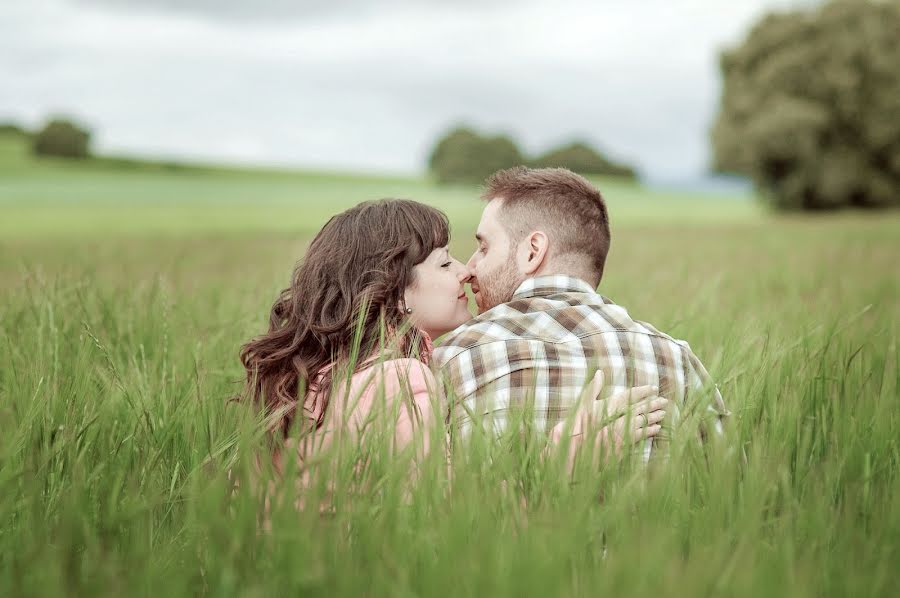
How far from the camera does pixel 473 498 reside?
1624 mm

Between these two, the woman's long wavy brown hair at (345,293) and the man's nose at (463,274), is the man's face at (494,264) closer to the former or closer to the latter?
the man's nose at (463,274)

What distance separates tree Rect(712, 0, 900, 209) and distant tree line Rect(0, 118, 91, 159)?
94.7ft

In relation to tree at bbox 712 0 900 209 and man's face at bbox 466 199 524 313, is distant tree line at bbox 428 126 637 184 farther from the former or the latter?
man's face at bbox 466 199 524 313

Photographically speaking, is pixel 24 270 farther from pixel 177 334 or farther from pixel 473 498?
pixel 473 498

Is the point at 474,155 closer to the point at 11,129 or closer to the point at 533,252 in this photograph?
the point at 11,129

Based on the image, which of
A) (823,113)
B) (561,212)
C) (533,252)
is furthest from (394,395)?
(823,113)

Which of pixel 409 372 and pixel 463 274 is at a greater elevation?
pixel 463 274

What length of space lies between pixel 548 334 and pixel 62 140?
41940 mm

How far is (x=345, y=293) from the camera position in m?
2.50

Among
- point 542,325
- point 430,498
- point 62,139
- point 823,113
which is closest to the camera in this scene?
point 430,498

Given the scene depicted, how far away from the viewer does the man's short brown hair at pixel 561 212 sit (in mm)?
2709

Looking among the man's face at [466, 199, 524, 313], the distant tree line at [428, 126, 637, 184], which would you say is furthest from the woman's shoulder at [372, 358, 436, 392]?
the distant tree line at [428, 126, 637, 184]

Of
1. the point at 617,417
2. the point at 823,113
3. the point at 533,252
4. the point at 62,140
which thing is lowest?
the point at 617,417

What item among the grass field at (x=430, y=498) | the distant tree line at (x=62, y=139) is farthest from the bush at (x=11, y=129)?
the grass field at (x=430, y=498)
